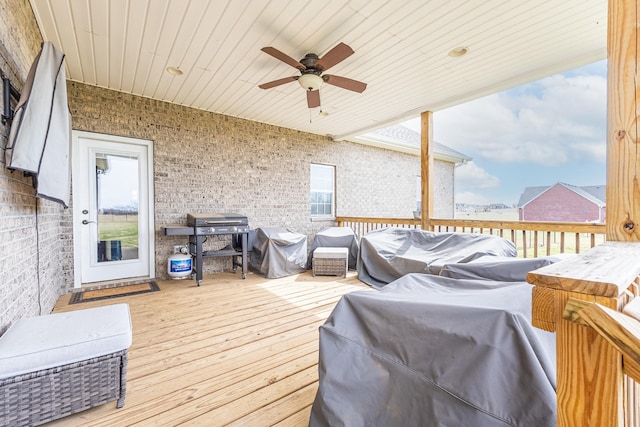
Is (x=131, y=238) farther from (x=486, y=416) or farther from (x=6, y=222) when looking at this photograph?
(x=486, y=416)

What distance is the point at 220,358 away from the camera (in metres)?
2.25

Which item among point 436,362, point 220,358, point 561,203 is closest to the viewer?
point 436,362

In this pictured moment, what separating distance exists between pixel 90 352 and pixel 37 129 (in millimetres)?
1550

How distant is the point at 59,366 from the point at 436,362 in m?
1.95

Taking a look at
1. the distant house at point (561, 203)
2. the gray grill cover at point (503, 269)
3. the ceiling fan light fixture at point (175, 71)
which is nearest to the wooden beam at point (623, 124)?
the gray grill cover at point (503, 269)

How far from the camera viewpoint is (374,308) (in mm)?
1331

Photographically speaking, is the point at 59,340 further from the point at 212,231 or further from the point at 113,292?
the point at 212,231

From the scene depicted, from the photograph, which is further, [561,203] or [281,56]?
[561,203]

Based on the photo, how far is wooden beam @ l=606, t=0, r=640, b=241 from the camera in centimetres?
109

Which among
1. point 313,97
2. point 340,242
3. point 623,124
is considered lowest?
point 340,242

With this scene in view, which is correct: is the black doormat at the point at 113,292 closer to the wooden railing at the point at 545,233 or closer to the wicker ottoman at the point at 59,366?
the wicker ottoman at the point at 59,366

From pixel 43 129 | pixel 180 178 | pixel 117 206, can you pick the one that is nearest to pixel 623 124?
pixel 43 129

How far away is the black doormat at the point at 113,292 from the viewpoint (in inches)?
144

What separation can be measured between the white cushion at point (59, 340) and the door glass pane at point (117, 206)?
2812 millimetres
